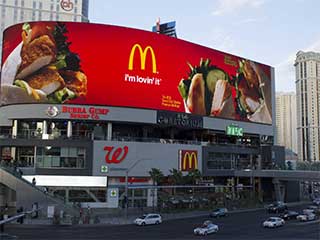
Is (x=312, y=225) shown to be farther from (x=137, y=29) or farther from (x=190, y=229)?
(x=137, y=29)

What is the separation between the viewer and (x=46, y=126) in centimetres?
8631

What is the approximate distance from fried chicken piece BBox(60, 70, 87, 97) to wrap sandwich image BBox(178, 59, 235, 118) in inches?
869

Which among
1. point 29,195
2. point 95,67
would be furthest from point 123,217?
point 95,67

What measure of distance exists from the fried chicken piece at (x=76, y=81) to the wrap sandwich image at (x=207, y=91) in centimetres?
2208

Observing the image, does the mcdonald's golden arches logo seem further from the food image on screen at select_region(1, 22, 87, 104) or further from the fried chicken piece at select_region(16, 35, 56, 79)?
the fried chicken piece at select_region(16, 35, 56, 79)

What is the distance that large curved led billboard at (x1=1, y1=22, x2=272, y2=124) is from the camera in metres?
85.2

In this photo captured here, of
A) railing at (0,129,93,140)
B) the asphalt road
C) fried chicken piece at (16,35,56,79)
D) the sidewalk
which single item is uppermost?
fried chicken piece at (16,35,56,79)

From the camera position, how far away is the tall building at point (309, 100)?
173125 mm

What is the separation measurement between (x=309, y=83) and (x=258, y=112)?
62866mm

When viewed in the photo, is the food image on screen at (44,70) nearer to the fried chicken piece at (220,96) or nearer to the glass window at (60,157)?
the glass window at (60,157)

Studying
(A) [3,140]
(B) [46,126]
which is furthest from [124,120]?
(A) [3,140]

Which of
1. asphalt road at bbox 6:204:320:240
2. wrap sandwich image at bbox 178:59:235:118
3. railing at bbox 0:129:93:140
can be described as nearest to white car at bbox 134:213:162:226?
asphalt road at bbox 6:204:320:240

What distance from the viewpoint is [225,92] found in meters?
110

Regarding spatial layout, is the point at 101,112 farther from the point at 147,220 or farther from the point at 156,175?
the point at 147,220
